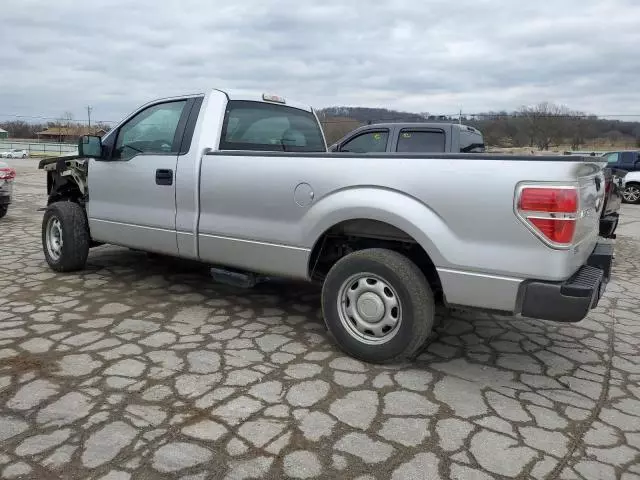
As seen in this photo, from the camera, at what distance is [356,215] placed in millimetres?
3496

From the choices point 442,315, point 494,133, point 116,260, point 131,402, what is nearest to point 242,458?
point 131,402

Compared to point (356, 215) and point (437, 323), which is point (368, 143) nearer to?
point (437, 323)

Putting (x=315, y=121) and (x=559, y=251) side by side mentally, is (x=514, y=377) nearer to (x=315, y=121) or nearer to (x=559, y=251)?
(x=559, y=251)

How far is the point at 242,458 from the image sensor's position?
253 cm

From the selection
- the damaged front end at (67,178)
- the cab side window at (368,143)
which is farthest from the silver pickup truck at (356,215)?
the cab side window at (368,143)

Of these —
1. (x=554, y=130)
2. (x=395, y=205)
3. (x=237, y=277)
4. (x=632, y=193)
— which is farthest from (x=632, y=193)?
(x=395, y=205)

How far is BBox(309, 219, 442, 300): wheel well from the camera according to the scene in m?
3.59

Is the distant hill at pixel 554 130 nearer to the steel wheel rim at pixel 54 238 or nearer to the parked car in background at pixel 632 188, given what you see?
the parked car in background at pixel 632 188

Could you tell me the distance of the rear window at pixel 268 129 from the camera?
4.68 metres

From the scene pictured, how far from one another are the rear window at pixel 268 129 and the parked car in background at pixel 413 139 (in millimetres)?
2536

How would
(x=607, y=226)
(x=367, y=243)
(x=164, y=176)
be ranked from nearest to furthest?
1. (x=367, y=243)
2. (x=607, y=226)
3. (x=164, y=176)

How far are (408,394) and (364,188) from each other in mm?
1301

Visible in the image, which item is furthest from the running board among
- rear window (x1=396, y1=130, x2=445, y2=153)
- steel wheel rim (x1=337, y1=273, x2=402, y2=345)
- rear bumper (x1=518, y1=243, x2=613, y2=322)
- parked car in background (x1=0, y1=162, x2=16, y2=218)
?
parked car in background (x1=0, y1=162, x2=16, y2=218)

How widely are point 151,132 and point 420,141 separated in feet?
15.2
